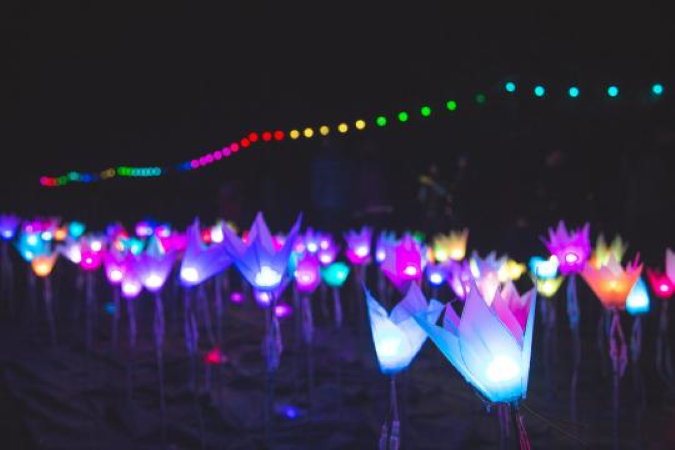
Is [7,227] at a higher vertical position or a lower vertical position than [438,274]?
higher

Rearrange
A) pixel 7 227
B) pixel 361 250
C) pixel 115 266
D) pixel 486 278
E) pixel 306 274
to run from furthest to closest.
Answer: pixel 7 227, pixel 361 250, pixel 115 266, pixel 306 274, pixel 486 278

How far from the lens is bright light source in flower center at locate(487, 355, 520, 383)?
182 cm

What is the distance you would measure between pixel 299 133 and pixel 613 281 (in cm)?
785

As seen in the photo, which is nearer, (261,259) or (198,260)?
(261,259)

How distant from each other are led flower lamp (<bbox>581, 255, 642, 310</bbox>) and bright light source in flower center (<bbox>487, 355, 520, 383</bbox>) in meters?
1.87

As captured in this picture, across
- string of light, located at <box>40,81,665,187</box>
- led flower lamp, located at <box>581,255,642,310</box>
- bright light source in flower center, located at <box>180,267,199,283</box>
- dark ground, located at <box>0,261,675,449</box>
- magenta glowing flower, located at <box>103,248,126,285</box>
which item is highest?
string of light, located at <box>40,81,665,187</box>

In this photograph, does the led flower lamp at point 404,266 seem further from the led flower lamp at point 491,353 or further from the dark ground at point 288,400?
the led flower lamp at point 491,353

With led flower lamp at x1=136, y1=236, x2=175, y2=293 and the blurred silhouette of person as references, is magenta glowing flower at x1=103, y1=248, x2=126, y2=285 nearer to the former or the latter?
led flower lamp at x1=136, y1=236, x2=175, y2=293

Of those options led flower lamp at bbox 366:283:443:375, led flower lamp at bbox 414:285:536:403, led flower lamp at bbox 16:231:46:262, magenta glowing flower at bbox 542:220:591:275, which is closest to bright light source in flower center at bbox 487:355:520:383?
led flower lamp at bbox 414:285:536:403

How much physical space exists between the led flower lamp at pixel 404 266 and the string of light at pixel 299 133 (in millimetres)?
5448

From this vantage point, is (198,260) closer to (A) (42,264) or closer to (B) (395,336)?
(B) (395,336)

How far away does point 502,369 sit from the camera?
1.83 metres

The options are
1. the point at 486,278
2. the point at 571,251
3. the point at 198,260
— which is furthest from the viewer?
the point at 571,251

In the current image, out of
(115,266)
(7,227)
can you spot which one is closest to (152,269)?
(115,266)
